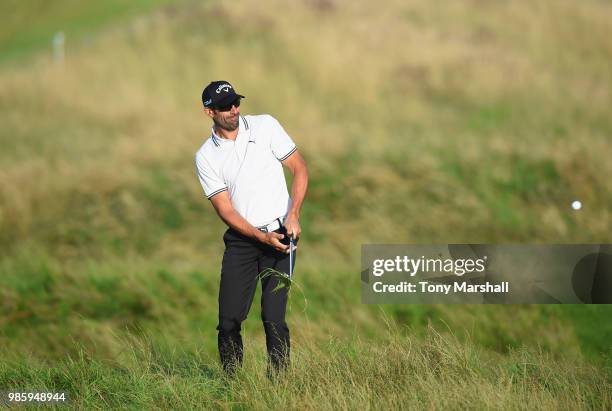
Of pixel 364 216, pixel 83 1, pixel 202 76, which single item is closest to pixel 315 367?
pixel 364 216

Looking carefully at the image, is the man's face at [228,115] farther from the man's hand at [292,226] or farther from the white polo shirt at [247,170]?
the man's hand at [292,226]

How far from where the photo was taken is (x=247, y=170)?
6.75 metres

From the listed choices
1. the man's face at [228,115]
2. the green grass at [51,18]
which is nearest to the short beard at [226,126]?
the man's face at [228,115]

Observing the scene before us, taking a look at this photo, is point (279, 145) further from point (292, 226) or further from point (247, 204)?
point (292, 226)

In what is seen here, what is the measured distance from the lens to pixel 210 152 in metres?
6.80

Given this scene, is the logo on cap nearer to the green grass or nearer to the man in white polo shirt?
the man in white polo shirt

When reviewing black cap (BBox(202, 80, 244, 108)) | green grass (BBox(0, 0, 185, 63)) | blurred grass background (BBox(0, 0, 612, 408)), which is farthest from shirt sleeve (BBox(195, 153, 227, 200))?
green grass (BBox(0, 0, 185, 63))

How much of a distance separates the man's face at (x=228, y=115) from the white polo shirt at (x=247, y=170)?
0.35 ft

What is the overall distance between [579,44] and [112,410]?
2525 cm

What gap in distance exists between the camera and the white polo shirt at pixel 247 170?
6.75 metres

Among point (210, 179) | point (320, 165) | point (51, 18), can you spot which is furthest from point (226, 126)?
point (51, 18)

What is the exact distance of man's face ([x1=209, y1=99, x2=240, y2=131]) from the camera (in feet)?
21.8

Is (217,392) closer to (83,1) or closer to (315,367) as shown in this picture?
(315,367)

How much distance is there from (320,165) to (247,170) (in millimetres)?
11361
